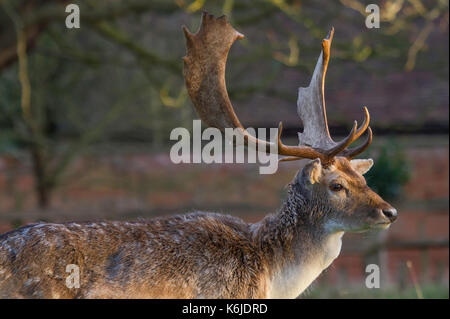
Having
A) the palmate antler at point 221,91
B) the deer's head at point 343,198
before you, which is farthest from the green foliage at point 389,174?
the deer's head at point 343,198

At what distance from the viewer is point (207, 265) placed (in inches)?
184

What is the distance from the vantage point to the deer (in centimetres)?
430

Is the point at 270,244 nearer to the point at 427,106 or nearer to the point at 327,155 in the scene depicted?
the point at 327,155

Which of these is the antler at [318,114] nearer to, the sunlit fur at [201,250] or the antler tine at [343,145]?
the antler tine at [343,145]

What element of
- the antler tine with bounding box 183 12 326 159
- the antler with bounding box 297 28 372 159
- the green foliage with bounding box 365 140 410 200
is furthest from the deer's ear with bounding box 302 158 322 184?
the green foliage with bounding box 365 140 410 200

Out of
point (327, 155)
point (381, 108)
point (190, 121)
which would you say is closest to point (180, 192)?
point (190, 121)

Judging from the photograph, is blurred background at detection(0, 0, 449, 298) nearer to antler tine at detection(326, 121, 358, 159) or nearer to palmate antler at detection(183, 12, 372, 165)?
palmate antler at detection(183, 12, 372, 165)

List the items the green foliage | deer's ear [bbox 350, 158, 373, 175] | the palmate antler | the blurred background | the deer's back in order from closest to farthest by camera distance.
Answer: the deer's back < the palmate antler < deer's ear [bbox 350, 158, 373, 175] < the blurred background < the green foliage

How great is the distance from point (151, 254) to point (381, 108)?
42.8 ft

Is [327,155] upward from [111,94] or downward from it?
downward

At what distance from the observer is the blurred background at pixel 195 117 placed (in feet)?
39.9
